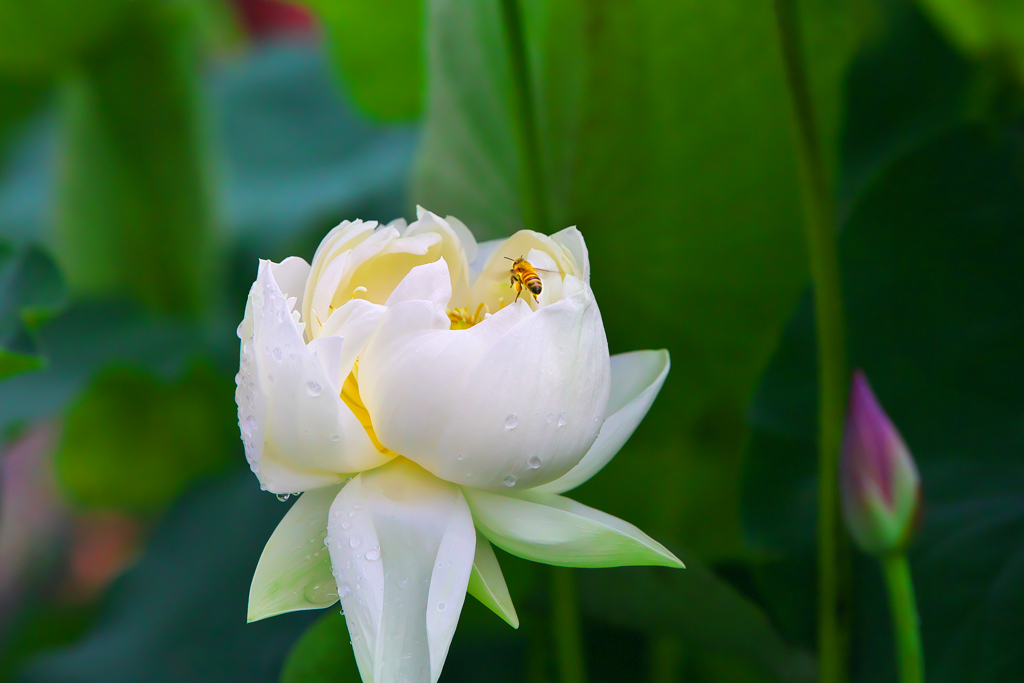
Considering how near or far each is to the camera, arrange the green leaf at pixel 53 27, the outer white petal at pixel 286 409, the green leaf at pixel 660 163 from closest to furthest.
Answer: the outer white petal at pixel 286 409 < the green leaf at pixel 660 163 < the green leaf at pixel 53 27

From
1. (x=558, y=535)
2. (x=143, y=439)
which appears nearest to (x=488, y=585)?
(x=558, y=535)

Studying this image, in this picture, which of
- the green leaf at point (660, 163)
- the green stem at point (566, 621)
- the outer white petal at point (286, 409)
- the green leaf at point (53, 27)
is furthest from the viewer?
the green leaf at point (53, 27)

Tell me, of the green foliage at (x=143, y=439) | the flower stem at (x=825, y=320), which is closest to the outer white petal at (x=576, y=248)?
the flower stem at (x=825, y=320)

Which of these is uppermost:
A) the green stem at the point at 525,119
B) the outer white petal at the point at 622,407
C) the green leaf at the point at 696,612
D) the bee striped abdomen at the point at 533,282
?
the green stem at the point at 525,119

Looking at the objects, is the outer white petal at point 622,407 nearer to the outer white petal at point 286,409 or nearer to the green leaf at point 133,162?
the outer white petal at point 286,409

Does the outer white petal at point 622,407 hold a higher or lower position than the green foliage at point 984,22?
lower

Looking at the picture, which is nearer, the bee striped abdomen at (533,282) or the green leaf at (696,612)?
the bee striped abdomen at (533,282)

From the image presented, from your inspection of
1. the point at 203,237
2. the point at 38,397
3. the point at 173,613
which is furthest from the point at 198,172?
the point at 173,613

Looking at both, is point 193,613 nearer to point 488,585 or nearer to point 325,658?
point 325,658

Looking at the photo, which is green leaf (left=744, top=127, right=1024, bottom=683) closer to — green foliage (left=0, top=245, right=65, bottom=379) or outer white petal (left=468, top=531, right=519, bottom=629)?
outer white petal (left=468, top=531, right=519, bottom=629)
